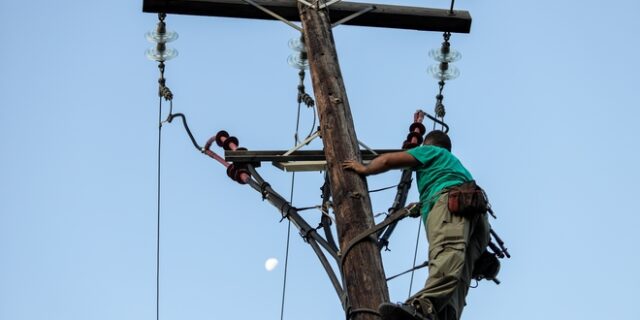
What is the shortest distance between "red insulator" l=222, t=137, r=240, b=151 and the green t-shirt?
192 cm

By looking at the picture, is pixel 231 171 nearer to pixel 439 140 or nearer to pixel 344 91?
pixel 344 91

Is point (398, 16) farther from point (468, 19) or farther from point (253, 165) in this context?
point (253, 165)

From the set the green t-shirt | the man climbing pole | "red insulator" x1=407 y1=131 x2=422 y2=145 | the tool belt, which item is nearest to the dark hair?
the man climbing pole

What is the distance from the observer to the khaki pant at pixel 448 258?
755cm

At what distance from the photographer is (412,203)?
8.10 meters

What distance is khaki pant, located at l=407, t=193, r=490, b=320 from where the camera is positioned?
7.55 metres

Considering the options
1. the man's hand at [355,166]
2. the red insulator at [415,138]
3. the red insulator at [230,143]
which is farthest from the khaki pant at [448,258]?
the red insulator at [230,143]

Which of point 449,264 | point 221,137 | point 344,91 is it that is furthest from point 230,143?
point 449,264

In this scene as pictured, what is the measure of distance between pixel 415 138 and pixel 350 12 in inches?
45.6

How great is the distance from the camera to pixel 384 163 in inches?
316

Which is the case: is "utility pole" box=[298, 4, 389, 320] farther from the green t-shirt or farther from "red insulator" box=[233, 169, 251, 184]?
"red insulator" box=[233, 169, 251, 184]

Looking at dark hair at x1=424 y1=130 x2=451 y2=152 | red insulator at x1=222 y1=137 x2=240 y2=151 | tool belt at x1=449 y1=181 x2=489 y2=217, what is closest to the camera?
tool belt at x1=449 y1=181 x2=489 y2=217

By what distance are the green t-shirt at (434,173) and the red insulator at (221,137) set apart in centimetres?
201

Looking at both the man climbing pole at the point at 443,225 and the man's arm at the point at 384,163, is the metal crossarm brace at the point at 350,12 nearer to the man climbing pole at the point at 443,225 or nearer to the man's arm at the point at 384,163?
the man climbing pole at the point at 443,225
